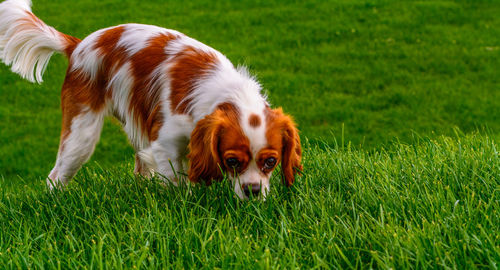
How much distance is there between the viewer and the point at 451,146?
4.29m

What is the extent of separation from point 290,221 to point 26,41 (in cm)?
297

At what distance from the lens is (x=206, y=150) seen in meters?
3.39

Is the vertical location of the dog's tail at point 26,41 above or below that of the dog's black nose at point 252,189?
above

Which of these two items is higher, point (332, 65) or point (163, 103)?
point (163, 103)

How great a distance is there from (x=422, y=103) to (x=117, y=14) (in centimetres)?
674

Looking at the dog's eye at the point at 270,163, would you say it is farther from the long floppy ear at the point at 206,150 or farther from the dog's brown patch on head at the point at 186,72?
the dog's brown patch on head at the point at 186,72

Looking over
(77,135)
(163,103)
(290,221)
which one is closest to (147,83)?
(163,103)

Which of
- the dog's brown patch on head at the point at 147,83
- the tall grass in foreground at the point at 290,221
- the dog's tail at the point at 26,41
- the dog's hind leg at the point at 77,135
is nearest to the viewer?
the tall grass in foreground at the point at 290,221

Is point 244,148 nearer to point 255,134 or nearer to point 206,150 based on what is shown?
point 255,134

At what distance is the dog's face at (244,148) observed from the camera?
10.6 feet

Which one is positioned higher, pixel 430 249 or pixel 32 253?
pixel 430 249

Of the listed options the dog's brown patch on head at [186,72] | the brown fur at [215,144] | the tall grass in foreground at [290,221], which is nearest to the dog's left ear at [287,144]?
the tall grass in foreground at [290,221]

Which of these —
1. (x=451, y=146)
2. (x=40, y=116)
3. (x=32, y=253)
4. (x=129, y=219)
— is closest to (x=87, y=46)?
(x=129, y=219)

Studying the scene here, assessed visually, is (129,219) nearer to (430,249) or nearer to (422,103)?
(430,249)
